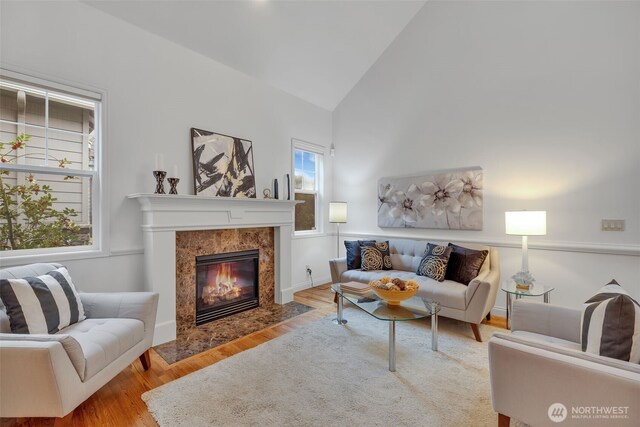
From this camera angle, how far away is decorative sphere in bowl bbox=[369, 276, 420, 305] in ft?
7.82

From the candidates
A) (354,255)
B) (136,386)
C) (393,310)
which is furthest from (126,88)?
(393,310)

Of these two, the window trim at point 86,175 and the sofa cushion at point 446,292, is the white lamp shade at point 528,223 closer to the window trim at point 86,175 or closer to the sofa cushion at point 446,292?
the sofa cushion at point 446,292

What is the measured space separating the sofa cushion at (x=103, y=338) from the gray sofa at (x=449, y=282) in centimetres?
235

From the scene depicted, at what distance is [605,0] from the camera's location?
2.76 metres

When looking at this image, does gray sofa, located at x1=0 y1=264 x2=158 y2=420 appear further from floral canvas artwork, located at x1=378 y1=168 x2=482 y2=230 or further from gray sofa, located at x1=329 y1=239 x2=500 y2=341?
floral canvas artwork, located at x1=378 y1=168 x2=482 y2=230

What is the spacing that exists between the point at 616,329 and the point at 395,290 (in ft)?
4.34

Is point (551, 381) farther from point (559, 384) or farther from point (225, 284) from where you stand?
point (225, 284)

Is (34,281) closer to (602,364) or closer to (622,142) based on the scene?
(602,364)

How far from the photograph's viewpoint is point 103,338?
5.82 feet

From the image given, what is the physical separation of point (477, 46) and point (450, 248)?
8.47 feet

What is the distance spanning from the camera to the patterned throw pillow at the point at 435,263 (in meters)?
3.20

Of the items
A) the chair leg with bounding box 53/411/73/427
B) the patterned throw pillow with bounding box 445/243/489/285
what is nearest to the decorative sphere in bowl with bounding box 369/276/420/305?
the patterned throw pillow with bounding box 445/243/489/285

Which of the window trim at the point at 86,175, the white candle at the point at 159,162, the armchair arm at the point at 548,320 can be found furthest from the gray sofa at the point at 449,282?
the window trim at the point at 86,175

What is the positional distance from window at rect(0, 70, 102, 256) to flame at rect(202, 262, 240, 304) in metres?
1.17
